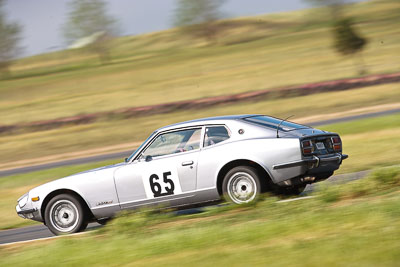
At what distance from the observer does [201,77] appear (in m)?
50.1

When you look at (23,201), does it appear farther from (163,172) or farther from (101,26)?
(101,26)

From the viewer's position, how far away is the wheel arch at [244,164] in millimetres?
7871

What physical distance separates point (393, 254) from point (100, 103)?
3918cm

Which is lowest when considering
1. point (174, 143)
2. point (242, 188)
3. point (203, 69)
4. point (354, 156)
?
point (354, 156)

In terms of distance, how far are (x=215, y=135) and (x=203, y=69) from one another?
46.9 m

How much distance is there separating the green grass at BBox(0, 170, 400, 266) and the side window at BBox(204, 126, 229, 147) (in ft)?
3.49

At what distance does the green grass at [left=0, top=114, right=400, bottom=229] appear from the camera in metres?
12.2

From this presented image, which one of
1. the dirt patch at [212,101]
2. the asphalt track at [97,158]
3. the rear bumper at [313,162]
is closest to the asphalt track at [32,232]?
the rear bumper at [313,162]

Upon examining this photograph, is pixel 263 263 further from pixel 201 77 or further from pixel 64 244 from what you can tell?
pixel 201 77

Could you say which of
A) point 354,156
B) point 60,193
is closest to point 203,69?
point 354,156

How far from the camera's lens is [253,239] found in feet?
18.9

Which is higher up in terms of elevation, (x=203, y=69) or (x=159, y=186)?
(x=203, y=69)

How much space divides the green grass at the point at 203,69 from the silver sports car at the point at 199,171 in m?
30.8

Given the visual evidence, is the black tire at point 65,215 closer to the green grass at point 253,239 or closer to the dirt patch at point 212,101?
the green grass at point 253,239
